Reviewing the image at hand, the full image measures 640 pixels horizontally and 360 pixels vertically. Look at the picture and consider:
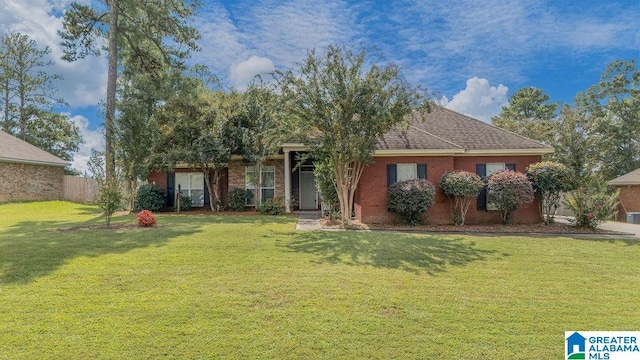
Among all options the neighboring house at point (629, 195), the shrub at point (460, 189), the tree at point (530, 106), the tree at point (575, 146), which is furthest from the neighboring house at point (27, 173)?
the tree at point (530, 106)

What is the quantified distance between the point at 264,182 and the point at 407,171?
807cm

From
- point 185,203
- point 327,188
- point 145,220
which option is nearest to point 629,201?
point 327,188

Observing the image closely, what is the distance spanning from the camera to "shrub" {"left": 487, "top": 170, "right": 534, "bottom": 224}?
11750 millimetres

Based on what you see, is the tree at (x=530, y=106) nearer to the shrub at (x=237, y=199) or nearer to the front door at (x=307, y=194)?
the front door at (x=307, y=194)

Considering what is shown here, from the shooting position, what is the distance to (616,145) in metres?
26.8

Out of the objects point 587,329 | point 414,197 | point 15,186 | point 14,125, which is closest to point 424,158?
point 414,197

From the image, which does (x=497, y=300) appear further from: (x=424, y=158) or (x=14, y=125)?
(x=14, y=125)

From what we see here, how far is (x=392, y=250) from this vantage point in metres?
7.79

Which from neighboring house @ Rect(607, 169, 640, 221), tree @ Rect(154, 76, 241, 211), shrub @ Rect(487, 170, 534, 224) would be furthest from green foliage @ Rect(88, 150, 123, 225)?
neighboring house @ Rect(607, 169, 640, 221)

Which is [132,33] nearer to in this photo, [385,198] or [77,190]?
[77,190]

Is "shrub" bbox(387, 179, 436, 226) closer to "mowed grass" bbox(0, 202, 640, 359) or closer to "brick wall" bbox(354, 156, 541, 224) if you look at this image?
"brick wall" bbox(354, 156, 541, 224)

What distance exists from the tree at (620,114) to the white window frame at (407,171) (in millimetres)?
21910

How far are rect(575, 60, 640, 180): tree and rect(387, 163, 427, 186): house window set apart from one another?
21.8m

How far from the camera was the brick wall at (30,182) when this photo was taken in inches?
768
